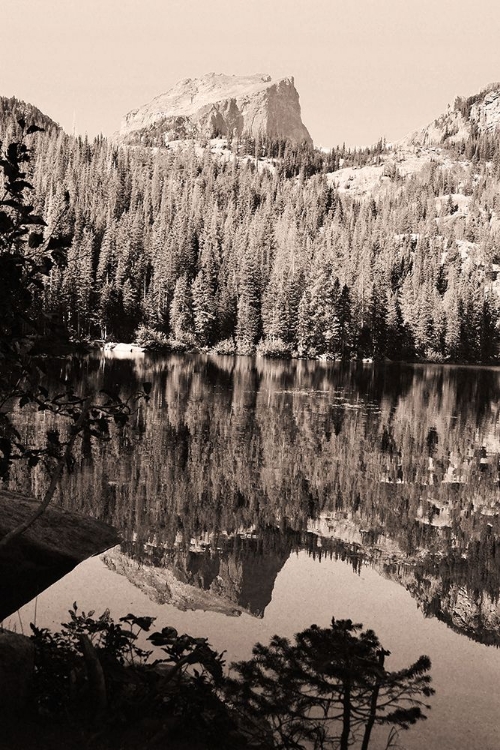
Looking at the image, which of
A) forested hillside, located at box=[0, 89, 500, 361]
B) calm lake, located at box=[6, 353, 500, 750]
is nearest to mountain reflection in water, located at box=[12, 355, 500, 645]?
calm lake, located at box=[6, 353, 500, 750]

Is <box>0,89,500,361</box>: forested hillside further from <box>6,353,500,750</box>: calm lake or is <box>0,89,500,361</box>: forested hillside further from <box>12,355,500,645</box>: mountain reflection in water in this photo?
<box>6,353,500,750</box>: calm lake

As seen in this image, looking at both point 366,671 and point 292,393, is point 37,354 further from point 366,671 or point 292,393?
point 292,393

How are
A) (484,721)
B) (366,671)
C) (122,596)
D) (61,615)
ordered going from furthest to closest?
(122,596)
(61,615)
(484,721)
(366,671)

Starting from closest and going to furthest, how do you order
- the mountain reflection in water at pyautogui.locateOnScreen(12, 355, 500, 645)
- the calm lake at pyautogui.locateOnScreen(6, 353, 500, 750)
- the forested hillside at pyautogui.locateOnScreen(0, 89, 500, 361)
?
1. the calm lake at pyautogui.locateOnScreen(6, 353, 500, 750)
2. the mountain reflection in water at pyautogui.locateOnScreen(12, 355, 500, 645)
3. the forested hillside at pyautogui.locateOnScreen(0, 89, 500, 361)

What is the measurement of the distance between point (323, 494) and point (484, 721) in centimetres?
950

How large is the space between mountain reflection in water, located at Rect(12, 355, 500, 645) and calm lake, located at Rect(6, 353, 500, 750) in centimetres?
5

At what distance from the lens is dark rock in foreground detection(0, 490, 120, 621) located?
8.19 m

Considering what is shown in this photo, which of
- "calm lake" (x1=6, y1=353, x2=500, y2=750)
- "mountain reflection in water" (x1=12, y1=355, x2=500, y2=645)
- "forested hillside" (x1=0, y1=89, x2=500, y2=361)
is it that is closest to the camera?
"calm lake" (x1=6, y1=353, x2=500, y2=750)

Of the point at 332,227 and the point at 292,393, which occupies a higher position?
the point at 332,227

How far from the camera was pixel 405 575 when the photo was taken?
35.7 ft

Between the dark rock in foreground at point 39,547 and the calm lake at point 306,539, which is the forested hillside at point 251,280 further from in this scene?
the dark rock in foreground at point 39,547

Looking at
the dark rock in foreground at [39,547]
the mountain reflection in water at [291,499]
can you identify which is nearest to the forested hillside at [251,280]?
the mountain reflection in water at [291,499]

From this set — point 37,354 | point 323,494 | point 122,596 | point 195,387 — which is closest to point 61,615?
point 122,596

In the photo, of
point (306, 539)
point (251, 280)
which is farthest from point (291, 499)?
point (251, 280)
